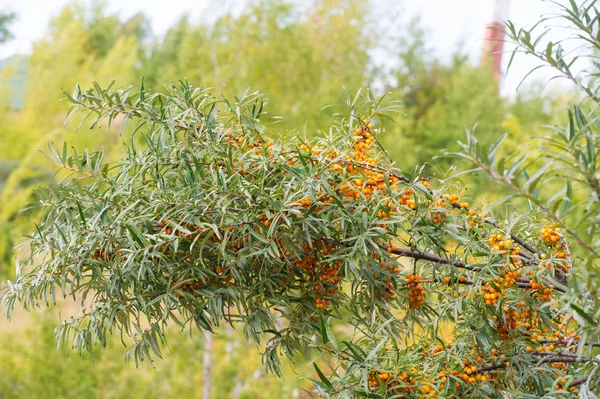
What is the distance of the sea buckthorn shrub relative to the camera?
1.29 m

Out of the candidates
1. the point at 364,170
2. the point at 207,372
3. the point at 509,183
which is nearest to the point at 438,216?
the point at 364,170

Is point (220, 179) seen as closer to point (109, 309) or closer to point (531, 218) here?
point (109, 309)

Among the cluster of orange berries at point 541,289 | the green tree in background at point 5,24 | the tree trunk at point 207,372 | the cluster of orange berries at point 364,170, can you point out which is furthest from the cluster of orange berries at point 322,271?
the green tree in background at point 5,24

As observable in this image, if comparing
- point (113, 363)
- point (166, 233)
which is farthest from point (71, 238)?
point (113, 363)

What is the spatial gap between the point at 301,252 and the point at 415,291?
282 millimetres

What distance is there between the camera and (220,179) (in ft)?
4.26

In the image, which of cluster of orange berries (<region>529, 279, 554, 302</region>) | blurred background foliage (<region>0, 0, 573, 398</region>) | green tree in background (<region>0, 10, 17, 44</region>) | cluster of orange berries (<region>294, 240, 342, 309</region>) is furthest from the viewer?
green tree in background (<region>0, 10, 17, 44</region>)

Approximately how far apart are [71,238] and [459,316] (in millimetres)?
847

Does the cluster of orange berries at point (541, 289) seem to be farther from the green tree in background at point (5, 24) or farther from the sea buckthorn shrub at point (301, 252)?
the green tree in background at point (5, 24)

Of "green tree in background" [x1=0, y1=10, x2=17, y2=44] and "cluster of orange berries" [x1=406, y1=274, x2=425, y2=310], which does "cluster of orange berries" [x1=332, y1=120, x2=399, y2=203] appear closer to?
"cluster of orange berries" [x1=406, y1=274, x2=425, y2=310]

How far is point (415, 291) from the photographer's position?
1.44 metres

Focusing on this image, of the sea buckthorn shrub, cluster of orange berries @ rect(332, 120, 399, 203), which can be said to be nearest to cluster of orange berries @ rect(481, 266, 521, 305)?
the sea buckthorn shrub

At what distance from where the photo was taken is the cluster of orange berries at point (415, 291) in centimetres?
142

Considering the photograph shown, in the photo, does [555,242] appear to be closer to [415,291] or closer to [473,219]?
[473,219]
